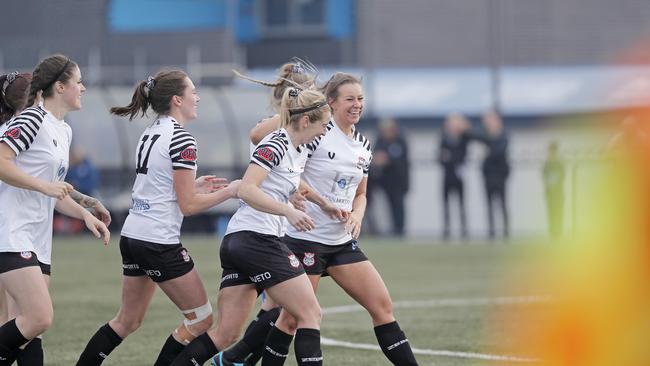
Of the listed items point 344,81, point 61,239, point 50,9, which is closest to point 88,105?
point 61,239

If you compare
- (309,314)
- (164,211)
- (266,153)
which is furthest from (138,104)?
(309,314)

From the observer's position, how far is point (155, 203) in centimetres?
735

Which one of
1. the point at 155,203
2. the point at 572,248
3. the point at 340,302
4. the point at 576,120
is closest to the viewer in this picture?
the point at 155,203

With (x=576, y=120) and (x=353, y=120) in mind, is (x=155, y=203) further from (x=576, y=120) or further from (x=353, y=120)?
(x=576, y=120)

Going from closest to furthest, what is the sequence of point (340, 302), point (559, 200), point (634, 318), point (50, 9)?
1. point (634, 318)
2. point (340, 302)
3. point (559, 200)
4. point (50, 9)

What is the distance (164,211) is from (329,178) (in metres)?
1.16

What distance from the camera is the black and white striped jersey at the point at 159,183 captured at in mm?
7297

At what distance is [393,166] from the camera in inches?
974

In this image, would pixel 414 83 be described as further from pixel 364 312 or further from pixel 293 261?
pixel 293 261

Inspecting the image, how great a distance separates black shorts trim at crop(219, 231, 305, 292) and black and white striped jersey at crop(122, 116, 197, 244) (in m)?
0.34

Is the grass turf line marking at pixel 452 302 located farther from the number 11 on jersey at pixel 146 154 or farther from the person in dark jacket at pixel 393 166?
the person in dark jacket at pixel 393 166

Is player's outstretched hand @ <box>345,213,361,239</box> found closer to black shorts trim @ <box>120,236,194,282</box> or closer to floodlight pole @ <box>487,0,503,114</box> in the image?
black shorts trim @ <box>120,236,194,282</box>

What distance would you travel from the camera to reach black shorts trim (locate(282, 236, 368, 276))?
7910 millimetres

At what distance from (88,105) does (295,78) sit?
18181 millimetres
